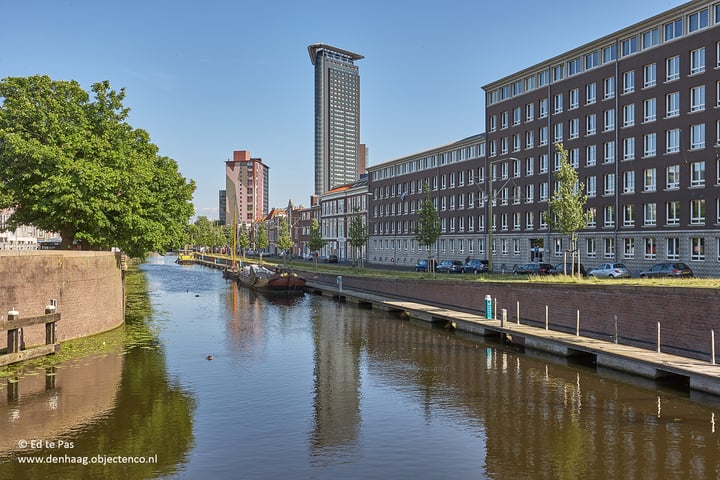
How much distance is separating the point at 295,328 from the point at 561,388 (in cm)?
2278

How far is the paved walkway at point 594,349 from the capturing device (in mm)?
22069

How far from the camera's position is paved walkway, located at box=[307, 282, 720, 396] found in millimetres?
22069

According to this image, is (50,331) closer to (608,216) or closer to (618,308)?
(618,308)

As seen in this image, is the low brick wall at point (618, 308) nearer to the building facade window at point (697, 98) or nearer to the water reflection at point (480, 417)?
the water reflection at point (480, 417)

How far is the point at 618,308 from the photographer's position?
96.3 ft

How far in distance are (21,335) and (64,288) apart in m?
4.06

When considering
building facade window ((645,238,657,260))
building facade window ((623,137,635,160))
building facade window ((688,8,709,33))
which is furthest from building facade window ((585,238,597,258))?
building facade window ((688,8,709,33))

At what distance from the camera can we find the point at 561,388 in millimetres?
24031

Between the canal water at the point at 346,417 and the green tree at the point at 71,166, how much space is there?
9150mm

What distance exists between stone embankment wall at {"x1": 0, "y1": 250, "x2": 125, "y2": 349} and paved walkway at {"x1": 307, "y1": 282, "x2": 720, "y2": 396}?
21447 millimetres

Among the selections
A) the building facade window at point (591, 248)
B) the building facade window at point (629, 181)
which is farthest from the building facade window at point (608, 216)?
the building facade window at point (629, 181)

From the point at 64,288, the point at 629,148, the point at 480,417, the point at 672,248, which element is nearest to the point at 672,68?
the point at 629,148

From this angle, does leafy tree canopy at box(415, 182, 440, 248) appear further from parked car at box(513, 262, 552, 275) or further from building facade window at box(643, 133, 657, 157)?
building facade window at box(643, 133, 657, 157)

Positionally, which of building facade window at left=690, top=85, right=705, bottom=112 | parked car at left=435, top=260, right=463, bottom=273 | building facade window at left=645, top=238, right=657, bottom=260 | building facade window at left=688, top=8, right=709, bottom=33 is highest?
building facade window at left=688, top=8, right=709, bottom=33
